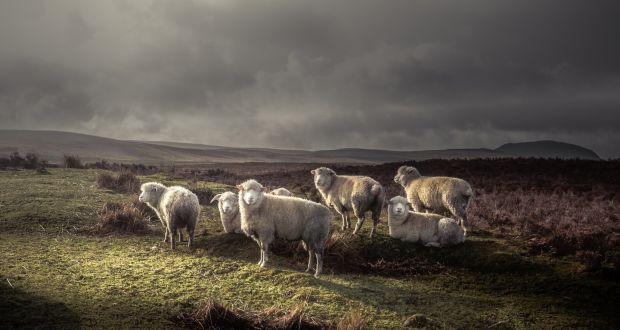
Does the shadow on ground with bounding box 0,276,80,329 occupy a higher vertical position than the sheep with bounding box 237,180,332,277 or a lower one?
lower

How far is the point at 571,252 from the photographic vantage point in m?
9.53

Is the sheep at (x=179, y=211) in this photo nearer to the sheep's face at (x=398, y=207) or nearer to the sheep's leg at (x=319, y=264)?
the sheep's leg at (x=319, y=264)

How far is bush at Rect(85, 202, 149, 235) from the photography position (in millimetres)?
11225

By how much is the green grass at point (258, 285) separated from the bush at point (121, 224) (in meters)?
0.58

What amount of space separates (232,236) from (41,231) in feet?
16.2

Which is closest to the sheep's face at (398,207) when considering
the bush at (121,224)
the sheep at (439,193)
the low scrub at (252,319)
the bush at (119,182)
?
the sheep at (439,193)

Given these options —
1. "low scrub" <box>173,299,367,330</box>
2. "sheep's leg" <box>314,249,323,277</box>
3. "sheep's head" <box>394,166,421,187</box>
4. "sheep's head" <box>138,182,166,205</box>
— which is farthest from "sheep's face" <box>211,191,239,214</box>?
"sheep's head" <box>394,166,421,187</box>

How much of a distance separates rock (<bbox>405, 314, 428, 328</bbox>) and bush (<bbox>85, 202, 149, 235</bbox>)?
815cm

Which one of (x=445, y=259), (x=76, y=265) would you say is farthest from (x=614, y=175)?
(x=76, y=265)

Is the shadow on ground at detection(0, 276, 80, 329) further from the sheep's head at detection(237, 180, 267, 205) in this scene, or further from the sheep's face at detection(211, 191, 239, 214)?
the sheep's face at detection(211, 191, 239, 214)

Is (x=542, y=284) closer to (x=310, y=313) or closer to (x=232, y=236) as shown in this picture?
(x=310, y=313)

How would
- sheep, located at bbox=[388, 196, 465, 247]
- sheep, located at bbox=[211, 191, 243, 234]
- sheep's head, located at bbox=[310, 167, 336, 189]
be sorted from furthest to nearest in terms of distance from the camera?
sheep's head, located at bbox=[310, 167, 336, 189] → sheep, located at bbox=[211, 191, 243, 234] → sheep, located at bbox=[388, 196, 465, 247]

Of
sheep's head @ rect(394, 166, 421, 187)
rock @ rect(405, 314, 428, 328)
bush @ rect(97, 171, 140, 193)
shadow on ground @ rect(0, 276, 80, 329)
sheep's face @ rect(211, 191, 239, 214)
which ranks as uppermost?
sheep's head @ rect(394, 166, 421, 187)

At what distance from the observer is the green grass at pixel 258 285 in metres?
6.20
